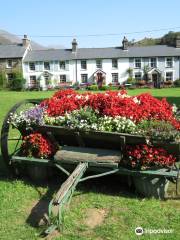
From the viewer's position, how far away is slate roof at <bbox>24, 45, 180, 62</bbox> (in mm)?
60625

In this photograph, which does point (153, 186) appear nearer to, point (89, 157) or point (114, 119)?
point (89, 157)

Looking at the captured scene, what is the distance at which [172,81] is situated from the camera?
5772cm

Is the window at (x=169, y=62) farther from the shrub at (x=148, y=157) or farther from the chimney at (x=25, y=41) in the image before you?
the shrub at (x=148, y=157)

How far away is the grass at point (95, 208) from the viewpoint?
4.90 metres

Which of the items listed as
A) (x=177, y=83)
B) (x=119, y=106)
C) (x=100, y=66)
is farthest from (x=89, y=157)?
(x=100, y=66)

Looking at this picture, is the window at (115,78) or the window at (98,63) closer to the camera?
the window at (115,78)

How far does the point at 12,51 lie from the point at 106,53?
1580 cm

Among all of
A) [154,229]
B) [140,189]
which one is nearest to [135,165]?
[140,189]

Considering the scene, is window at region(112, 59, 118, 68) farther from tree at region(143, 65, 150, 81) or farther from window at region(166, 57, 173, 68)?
window at region(166, 57, 173, 68)

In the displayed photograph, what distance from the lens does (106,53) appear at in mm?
61344

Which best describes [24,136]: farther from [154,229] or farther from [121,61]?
[121,61]

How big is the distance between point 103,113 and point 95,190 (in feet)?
4.42

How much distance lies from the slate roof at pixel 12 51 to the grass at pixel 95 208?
56354mm

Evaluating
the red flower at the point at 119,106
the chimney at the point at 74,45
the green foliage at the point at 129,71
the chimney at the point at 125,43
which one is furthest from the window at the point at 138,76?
the red flower at the point at 119,106
